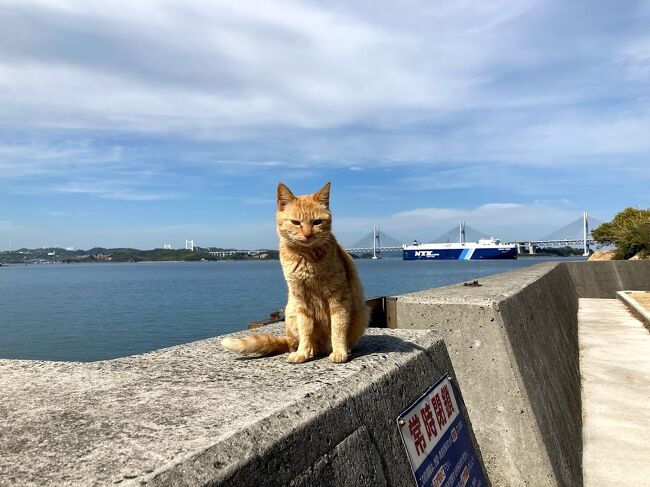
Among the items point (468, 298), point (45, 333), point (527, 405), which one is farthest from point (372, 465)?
point (45, 333)

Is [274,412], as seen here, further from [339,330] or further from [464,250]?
[464,250]

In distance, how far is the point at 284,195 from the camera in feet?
8.80

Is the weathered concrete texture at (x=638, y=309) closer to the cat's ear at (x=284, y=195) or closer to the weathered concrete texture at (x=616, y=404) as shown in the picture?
the weathered concrete texture at (x=616, y=404)

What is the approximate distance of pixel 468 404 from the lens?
12.1 feet

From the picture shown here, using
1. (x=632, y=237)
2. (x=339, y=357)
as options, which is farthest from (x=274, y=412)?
(x=632, y=237)

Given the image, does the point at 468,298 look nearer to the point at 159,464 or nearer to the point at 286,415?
the point at 286,415

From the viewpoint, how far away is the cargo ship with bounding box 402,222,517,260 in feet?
371

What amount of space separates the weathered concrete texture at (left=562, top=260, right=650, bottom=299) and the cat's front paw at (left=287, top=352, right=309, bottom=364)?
1753cm

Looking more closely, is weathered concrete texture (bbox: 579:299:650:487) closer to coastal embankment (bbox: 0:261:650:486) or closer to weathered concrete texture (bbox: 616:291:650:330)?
weathered concrete texture (bbox: 616:291:650:330)

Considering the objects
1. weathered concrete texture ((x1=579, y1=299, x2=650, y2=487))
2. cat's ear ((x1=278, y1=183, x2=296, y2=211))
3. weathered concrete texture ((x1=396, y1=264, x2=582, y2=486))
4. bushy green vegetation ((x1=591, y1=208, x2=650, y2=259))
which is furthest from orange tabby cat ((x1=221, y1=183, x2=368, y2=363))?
bushy green vegetation ((x1=591, y1=208, x2=650, y2=259))

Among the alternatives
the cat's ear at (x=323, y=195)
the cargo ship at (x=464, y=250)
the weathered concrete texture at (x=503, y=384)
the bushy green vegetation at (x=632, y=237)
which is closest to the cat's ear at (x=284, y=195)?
the cat's ear at (x=323, y=195)

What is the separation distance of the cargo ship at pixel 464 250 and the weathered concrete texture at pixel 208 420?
116 metres

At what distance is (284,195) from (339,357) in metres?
0.89

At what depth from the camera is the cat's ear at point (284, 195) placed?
8.77 feet
